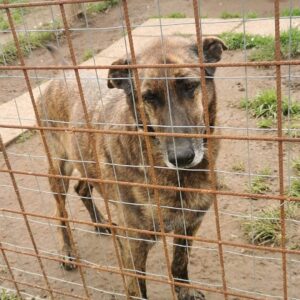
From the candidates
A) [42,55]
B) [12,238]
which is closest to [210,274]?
[12,238]

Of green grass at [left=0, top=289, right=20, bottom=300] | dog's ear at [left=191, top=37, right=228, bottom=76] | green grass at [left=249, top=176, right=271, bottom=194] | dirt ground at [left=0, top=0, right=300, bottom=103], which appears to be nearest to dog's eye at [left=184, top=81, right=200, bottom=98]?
dog's ear at [left=191, top=37, right=228, bottom=76]

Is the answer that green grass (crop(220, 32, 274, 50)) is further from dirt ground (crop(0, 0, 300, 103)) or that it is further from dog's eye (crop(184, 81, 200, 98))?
dog's eye (crop(184, 81, 200, 98))

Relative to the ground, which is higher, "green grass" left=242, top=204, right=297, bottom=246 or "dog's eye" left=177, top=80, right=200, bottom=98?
"dog's eye" left=177, top=80, right=200, bottom=98

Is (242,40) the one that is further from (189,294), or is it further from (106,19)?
(189,294)

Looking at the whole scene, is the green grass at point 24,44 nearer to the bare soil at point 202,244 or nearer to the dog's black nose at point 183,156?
the bare soil at point 202,244

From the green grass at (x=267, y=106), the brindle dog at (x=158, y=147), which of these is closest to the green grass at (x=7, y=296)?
the brindle dog at (x=158, y=147)

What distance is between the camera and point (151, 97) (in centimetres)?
235

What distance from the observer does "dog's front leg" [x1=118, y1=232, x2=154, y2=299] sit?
8.69 feet

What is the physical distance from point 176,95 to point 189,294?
1.43 metres

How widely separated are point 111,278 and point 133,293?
0.51m

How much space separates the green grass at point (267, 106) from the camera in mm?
4809

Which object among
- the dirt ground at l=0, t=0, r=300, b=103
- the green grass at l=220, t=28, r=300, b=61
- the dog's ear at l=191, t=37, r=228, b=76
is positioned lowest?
the dirt ground at l=0, t=0, r=300, b=103

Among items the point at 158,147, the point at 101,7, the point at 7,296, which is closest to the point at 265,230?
the point at 158,147

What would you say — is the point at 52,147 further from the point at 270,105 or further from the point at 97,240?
the point at 270,105
